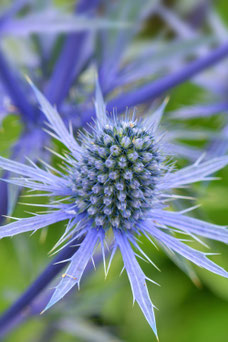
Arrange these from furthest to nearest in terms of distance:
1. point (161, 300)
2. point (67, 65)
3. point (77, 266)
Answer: point (161, 300) < point (67, 65) < point (77, 266)

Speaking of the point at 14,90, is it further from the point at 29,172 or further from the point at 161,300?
the point at 161,300

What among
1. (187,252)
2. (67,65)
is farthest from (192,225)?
(67,65)

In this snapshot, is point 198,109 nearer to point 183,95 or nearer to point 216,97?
point 216,97

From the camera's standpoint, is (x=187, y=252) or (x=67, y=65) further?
(x=67, y=65)

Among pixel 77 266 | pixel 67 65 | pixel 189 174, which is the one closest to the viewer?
pixel 77 266

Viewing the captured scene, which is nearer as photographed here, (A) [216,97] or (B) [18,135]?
(B) [18,135]

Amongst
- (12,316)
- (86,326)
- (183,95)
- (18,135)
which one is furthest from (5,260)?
(183,95)
